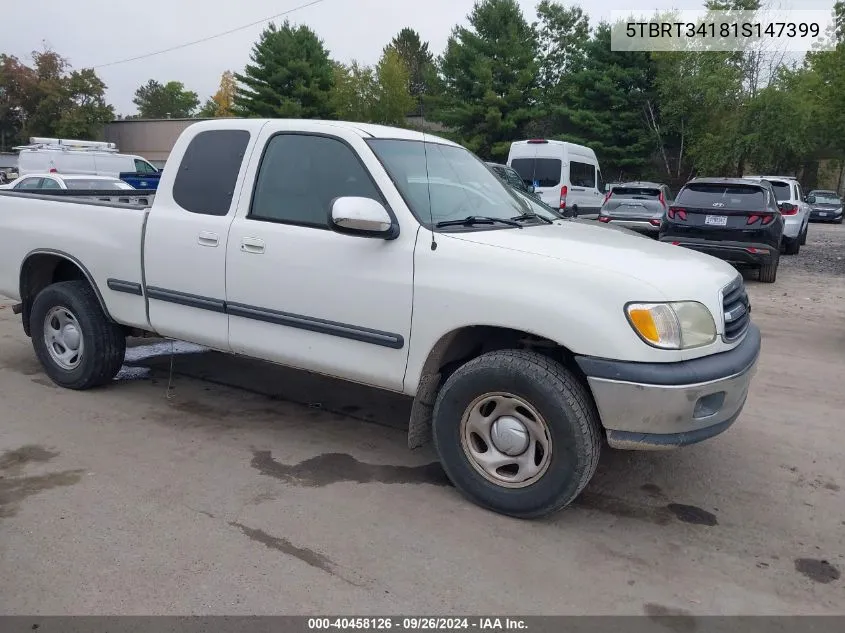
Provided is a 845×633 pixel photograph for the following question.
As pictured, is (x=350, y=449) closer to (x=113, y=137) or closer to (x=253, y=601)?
(x=253, y=601)

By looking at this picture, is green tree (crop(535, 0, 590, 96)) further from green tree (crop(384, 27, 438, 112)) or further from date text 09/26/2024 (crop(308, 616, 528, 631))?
date text 09/26/2024 (crop(308, 616, 528, 631))

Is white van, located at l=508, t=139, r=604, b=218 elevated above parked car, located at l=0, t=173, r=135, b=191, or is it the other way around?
white van, located at l=508, t=139, r=604, b=218

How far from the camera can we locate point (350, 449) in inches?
180

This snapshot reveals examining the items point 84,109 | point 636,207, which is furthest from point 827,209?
point 84,109

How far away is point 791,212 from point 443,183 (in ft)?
46.8

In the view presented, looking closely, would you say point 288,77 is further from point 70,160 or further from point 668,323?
point 668,323

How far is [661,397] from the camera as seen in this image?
3.28 metres

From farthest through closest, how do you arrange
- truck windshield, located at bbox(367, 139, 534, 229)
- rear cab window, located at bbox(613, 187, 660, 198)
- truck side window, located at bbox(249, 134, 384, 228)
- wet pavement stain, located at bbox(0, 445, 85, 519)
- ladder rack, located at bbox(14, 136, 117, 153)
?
ladder rack, located at bbox(14, 136, 117, 153), rear cab window, located at bbox(613, 187, 660, 198), truck side window, located at bbox(249, 134, 384, 228), truck windshield, located at bbox(367, 139, 534, 229), wet pavement stain, located at bbox(0, 445, 85, 519)

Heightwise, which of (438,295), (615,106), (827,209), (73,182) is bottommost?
(438,295)

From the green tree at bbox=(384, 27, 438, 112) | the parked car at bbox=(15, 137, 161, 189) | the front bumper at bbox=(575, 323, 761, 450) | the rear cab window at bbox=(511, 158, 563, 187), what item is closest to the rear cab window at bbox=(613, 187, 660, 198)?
the rear cab window at bbox=(511, 158, 563, 187)

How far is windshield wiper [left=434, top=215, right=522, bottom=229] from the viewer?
13.0ft

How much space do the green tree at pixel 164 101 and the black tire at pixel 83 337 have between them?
349 feet

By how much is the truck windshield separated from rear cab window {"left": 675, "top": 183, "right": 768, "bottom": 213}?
7.51 meters

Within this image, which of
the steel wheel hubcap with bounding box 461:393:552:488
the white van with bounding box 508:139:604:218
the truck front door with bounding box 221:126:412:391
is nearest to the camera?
the steel wheel hubcap with bounding box 461:393:552:488
